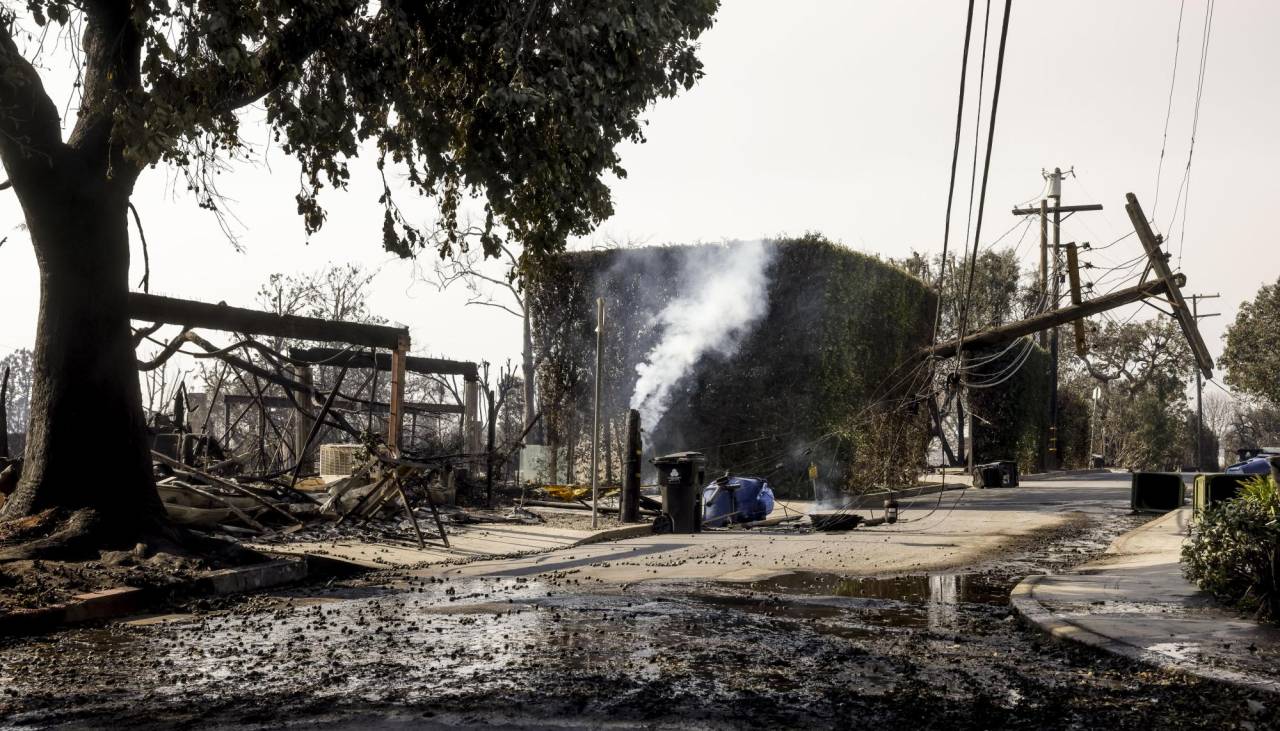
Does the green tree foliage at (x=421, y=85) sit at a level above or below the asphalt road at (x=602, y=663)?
above

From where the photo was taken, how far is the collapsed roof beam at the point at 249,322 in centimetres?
1495

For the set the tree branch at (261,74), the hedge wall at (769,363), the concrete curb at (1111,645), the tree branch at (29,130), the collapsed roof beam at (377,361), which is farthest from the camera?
the hedge wall at (769,363)

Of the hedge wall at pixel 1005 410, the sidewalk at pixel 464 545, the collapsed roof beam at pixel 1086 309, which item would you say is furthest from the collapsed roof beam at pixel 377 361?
the hedge wall at pixel 1005 410

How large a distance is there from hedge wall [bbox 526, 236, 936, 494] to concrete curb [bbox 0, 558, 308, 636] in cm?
1353

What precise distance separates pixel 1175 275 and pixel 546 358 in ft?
52.4

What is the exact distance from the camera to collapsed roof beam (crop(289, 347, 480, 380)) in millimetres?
20297

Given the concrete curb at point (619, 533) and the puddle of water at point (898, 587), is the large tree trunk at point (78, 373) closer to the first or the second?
the concrete curb at point (619, 533)

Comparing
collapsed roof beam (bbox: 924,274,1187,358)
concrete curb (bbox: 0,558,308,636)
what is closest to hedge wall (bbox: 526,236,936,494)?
collapsed roof beam (bbox: 924,274,1187,358)

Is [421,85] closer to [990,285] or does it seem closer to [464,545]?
[464,545]

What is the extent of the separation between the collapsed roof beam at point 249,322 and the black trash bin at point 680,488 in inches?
193

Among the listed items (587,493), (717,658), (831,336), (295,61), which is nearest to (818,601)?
(717,658)

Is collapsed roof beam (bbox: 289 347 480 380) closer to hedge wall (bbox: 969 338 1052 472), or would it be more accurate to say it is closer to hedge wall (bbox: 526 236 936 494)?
hedge wall (bbox: 526 236 936 494)

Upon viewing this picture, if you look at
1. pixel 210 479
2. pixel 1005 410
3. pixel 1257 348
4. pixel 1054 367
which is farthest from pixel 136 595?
pixel 1257 348

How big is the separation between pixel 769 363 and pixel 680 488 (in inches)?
277
